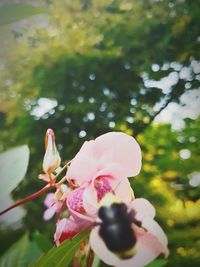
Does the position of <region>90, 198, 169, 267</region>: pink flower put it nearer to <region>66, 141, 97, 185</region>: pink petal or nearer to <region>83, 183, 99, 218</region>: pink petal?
<region>83, 183, 99, 218</region>: pink petal

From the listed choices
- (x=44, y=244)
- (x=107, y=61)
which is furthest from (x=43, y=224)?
(x=107, y=61)

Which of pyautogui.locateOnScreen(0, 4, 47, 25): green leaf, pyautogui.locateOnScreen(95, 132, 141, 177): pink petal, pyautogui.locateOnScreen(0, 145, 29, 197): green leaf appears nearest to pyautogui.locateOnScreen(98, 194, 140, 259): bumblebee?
pyautogui.locateOnScreen(95, 132, 141, 177): pink petal

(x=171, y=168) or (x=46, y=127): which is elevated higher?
(x=46, y=127)

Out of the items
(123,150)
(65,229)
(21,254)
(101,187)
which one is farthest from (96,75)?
(21,254)

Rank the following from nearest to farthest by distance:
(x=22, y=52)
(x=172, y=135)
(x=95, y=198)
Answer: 1. (x=95, y=198)
2. (x=172, y=135)
3. (x=22, y=52)

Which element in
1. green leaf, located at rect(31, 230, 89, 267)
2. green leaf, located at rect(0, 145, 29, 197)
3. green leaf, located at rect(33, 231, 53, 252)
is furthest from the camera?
green leaf, located at rect(0, 145, 29, 197)

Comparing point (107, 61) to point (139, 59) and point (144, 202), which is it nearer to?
point (139, 59)

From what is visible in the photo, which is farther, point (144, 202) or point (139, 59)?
point (139, 59)

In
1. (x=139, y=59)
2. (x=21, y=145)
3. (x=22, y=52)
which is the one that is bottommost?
(x=21, y=145)
